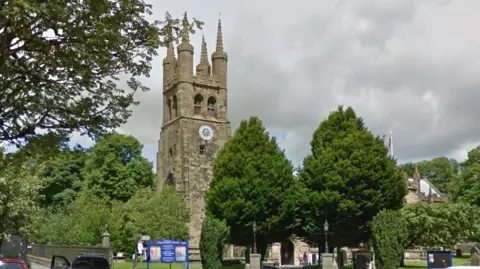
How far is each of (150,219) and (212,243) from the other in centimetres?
1501

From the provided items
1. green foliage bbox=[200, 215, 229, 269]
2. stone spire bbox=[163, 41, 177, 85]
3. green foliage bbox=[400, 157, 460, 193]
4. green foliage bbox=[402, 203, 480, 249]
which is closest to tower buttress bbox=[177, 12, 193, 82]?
stone spire bbox=[163, 41, 177, 85]

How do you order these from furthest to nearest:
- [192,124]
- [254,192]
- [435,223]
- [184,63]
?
[184,63], [192,124], [435,223], [254,192]

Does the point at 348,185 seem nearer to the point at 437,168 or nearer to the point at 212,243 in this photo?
the point at 212,243

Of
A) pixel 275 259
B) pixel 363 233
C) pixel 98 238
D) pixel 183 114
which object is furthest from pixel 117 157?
pixel 363 233

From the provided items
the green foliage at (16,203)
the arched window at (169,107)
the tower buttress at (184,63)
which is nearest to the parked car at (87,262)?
the green foliage at (16,203)

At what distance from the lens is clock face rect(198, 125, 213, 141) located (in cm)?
6925

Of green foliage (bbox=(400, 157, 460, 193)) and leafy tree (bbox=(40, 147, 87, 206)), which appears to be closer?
leafy tree (bbox=(40, 147, 87, 206))

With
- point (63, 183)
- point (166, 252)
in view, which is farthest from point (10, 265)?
point (63, 183)

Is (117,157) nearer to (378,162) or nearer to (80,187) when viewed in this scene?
(80,187)

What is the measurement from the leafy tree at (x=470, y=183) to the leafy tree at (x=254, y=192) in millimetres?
23976

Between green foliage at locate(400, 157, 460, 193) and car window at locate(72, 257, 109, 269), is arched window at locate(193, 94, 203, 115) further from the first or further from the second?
green foliage at locate(400, 157, 460, 193)

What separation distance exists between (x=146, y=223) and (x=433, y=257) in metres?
28.0

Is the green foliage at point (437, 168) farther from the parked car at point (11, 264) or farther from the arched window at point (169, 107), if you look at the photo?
the parked car at point (11, 264)

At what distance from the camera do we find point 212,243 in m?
37.0
